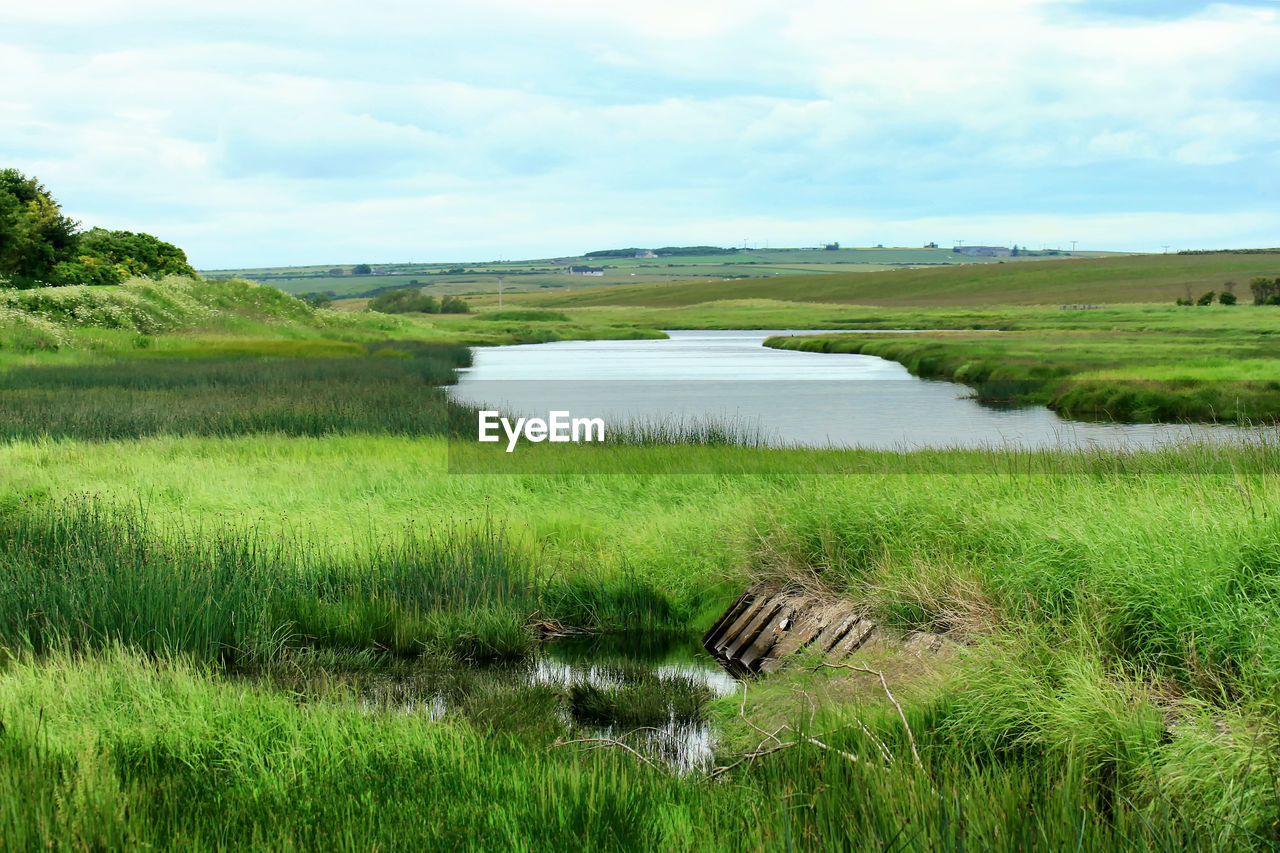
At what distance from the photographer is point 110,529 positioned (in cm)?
1154

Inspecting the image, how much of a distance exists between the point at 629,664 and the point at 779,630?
1445 mm

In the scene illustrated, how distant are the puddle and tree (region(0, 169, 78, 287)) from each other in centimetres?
5770

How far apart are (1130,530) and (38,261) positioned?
6902 centimetres

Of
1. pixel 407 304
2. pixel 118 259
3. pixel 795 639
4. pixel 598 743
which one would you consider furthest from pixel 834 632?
pixel 407 304

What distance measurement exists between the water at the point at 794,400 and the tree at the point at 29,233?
2624 cm

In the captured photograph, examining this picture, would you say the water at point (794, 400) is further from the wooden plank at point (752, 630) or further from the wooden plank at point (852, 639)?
the wooden plank at point (852, 639)

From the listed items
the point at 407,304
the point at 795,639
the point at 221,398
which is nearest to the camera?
the point at 795,639

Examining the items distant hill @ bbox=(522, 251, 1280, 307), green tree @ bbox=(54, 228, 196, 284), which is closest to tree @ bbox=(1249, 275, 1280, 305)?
distant hill @ bbox=(522, 251, 1280, 307)

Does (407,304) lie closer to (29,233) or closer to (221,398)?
(29,233)

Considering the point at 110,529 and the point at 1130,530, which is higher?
the point at 1130,530

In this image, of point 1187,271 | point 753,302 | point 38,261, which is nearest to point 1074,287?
point 1187,271

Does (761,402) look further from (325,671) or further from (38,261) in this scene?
(38,261)

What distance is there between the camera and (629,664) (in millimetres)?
9773

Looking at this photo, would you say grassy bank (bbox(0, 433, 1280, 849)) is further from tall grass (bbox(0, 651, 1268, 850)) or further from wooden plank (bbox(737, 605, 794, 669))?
wooden plank (bbox(737, 605, 794, 669))
